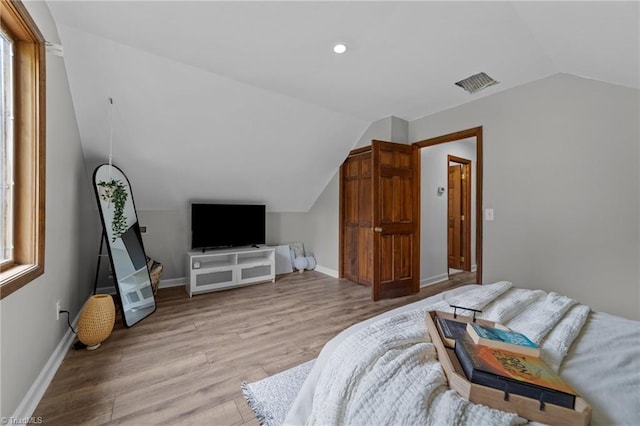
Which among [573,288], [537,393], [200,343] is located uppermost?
[537,393]

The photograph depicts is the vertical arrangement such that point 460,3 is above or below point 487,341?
above

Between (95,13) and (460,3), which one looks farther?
(95,13)

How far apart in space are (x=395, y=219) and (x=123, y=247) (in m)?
3.08

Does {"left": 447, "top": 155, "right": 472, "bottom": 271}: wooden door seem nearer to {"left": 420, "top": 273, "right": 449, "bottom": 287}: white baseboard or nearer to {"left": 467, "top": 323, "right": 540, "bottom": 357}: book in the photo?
{"left": 420, "top": 273, "right": 449, "bottom": 287}: white baseboard

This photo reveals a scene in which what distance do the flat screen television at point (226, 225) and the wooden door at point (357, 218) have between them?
4.42 feet

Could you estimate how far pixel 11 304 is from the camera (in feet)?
4.17

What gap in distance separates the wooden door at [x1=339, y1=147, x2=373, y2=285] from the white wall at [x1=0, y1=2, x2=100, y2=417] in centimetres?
322

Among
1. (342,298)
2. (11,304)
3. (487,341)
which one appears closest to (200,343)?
(11,304)

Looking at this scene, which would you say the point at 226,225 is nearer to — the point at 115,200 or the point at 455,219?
the point at 115,200

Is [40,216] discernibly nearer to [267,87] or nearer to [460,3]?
[267,87]

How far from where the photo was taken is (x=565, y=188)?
2254mm

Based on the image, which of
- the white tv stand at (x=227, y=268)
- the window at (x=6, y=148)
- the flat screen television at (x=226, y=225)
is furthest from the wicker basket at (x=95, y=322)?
the flat screen television at (x=226, y=225)

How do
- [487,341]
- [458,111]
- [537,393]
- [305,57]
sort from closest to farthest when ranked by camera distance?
1. [537,393]
2. [487,341]
3. [305,57]
4. [458,111]

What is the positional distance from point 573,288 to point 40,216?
3928 mm
